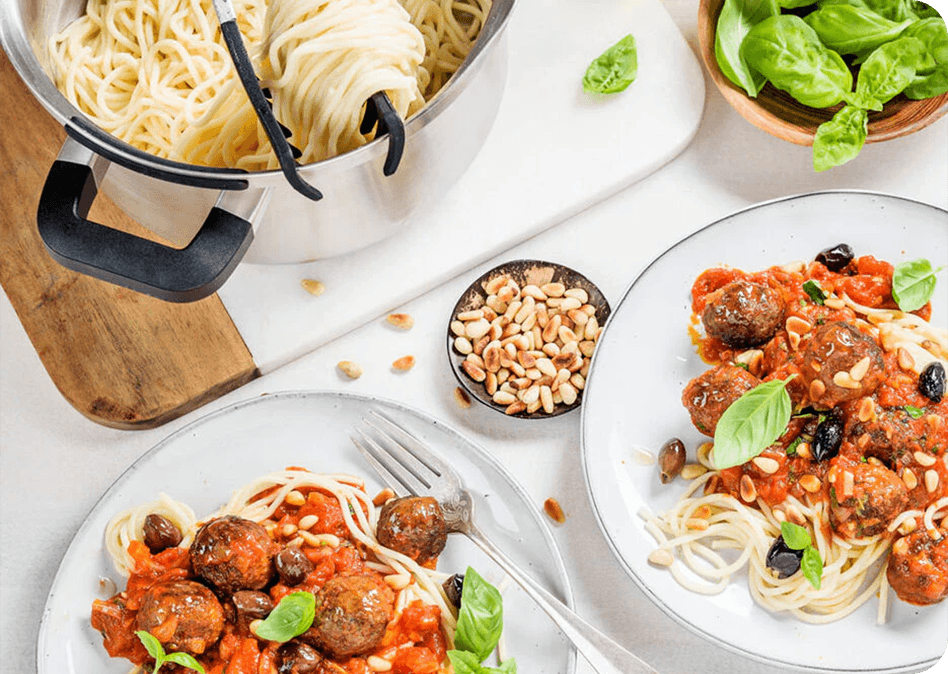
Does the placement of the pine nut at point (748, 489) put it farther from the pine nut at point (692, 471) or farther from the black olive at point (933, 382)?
the black olive at point (933, 382)

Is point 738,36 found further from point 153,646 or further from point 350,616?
point 153,646

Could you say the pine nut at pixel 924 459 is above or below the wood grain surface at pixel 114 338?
below

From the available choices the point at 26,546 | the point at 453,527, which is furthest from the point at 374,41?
the point at 26,546

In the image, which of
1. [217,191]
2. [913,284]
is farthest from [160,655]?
[913,284]

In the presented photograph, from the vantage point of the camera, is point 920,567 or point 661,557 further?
point 661,557

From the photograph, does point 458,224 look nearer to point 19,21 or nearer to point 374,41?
point 374,41

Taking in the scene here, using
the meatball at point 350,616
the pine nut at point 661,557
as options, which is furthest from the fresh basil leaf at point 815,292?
the meatball at point 350,616

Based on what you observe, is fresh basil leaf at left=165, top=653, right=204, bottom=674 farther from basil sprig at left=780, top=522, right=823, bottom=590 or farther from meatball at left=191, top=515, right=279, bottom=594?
basil sprig at left=780, top=522, right=823, bottom=590
